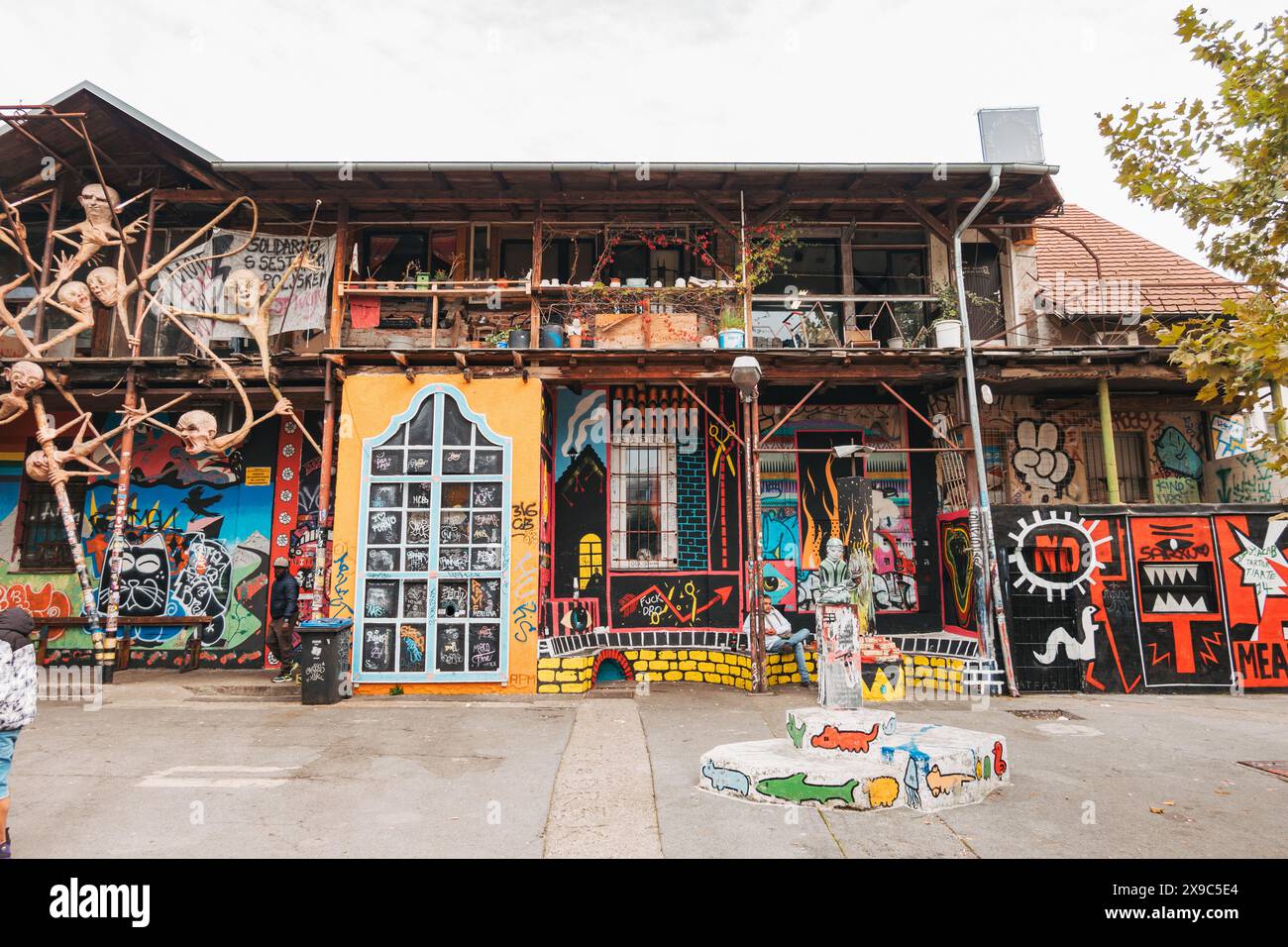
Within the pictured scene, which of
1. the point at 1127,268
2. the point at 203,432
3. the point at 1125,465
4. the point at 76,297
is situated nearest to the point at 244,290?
the point at 203,432

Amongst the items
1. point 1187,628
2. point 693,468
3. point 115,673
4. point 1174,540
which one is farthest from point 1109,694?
point 115,673

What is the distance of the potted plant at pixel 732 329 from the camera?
10.6 meters

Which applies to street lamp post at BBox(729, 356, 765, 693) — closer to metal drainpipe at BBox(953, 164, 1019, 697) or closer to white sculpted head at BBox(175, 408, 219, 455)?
metal drainpipe at BBox(953, 164, 1019, 697)

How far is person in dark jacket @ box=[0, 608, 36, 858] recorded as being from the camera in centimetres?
418

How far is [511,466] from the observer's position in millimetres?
10516

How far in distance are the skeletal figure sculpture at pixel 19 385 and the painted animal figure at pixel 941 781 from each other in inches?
493

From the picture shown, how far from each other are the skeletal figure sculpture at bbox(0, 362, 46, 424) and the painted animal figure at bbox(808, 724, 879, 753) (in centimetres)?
1169

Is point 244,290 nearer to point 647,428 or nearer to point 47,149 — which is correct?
point 47,149

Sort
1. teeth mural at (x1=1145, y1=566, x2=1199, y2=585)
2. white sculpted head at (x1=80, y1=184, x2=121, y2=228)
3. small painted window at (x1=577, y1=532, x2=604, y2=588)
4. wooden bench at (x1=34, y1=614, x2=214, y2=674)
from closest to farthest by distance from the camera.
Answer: teeth mural at (x1=1145, y1=566, x2=1199, y2=585) < white sculpted head at (x1=80, y1=184, x2=121, y2=228) < wooden bench at (x1=34, y1=614, x2=214, y2=674) < small painted window at (x1=577, y1=532, x2=604, y2=588)

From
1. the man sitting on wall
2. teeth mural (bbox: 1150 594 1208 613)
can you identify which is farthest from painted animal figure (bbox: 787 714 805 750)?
teeth mural (bbox: 1150 594 1208 613)

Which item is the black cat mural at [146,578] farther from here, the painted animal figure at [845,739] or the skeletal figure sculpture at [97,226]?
the painted animal figure at [845,739]

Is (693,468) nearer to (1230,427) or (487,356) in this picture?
(487,356)

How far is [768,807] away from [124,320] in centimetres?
1124

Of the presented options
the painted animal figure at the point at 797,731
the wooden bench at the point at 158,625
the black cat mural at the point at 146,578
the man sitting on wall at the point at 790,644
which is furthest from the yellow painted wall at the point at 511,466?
the painted animal figure at the point at 797,731
